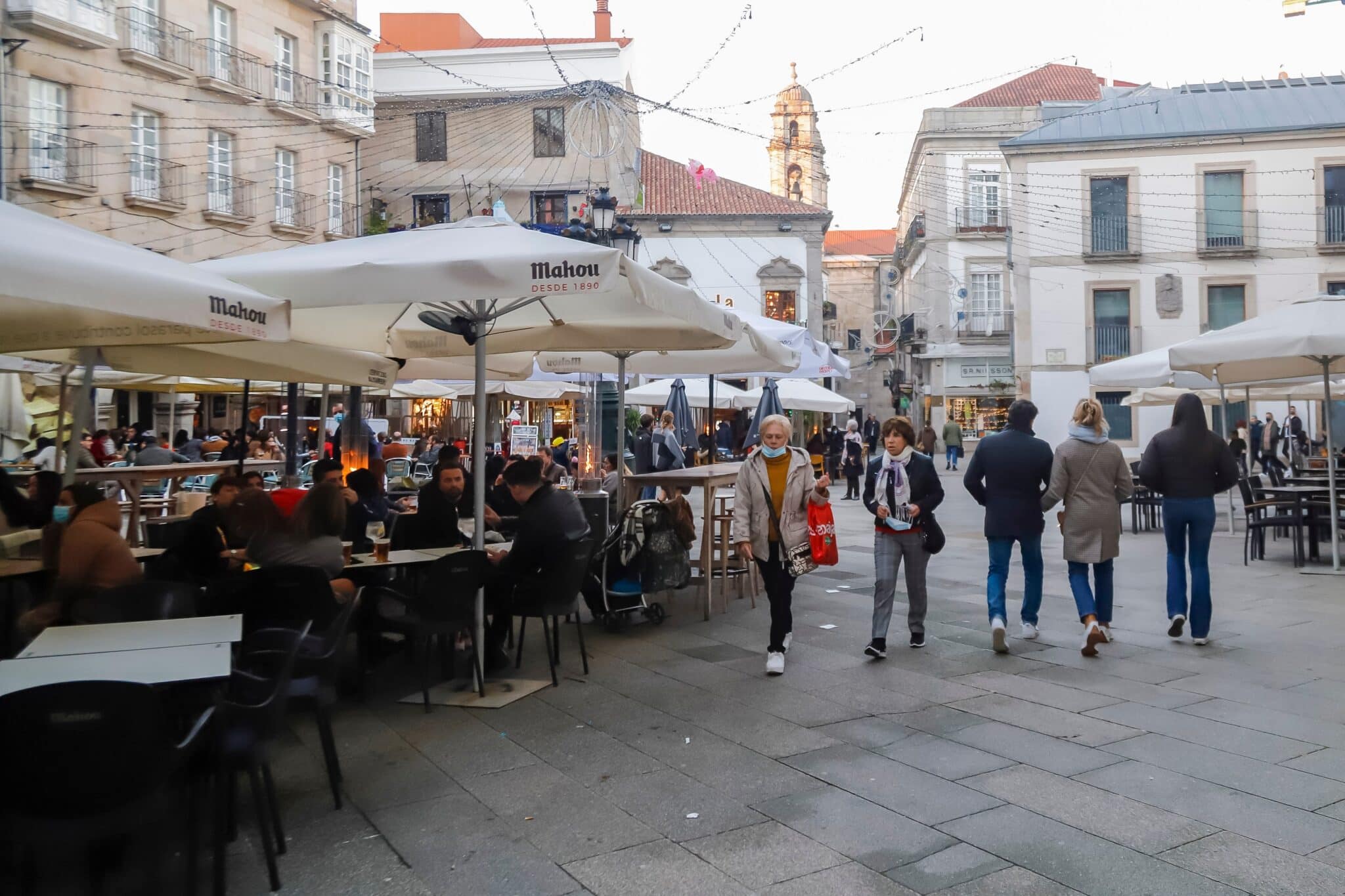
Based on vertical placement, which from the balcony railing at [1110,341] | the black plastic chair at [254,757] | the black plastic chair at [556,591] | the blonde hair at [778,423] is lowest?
the black plastic chair at [254,757]

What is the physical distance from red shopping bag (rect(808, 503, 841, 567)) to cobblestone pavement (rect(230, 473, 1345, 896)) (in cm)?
71

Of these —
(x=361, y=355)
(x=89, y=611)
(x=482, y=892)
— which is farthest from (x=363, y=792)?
(x=361, y=355)

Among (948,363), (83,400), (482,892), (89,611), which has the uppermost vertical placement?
(948,363)

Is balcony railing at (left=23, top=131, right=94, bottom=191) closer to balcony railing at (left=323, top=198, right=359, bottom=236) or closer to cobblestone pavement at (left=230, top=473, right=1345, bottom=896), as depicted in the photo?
balcony railing at (left=323, top=198, right=359, bottom=236)

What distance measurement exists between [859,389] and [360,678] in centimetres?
5475

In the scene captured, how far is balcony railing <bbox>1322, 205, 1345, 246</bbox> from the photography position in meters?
30.2

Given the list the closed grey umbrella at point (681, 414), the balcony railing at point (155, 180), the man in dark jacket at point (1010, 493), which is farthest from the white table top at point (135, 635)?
the balcony railing at point (155, 180)

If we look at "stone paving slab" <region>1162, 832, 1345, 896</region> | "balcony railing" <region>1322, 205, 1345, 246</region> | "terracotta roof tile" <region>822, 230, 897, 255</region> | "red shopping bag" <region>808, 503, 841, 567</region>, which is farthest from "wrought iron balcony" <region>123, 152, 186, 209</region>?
"terracotta roof tile" <region>822, 230, 897, 255</region>

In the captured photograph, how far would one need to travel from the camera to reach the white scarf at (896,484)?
6.72 meters

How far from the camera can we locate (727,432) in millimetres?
28312

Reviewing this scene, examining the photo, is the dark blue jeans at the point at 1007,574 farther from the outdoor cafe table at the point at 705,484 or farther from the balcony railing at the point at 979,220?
the balcony railing at the point at 979,220

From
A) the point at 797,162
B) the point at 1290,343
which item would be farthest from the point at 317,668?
the point at 797,162

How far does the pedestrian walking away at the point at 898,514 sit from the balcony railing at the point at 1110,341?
27174 mm

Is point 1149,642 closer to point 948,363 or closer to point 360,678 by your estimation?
point 360,678
